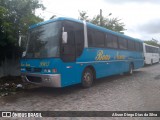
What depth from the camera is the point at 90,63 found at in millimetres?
8797

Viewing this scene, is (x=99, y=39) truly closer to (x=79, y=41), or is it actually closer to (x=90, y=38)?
(x=90, y=38)

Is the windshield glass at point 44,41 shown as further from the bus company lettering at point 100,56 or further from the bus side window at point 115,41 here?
the bus side window at point 115,41

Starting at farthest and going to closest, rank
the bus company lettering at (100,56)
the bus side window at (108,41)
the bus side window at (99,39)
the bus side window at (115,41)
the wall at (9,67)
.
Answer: the wall at (9,67)
the bus side window at (115,41)
the bus side window at (108,41)
the bus company lettering at (100,56)
the bus side window at (99,39)

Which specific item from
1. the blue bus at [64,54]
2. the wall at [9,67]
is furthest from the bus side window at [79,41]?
the wall at [9,67]

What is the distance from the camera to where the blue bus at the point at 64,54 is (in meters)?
6.94

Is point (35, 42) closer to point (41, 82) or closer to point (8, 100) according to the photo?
point (41, 82)

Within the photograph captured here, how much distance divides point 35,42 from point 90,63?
8.93ft

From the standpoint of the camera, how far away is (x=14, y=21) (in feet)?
34.9

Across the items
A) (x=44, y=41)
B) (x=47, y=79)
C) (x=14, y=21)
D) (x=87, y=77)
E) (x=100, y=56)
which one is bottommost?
(x=87, y=77)

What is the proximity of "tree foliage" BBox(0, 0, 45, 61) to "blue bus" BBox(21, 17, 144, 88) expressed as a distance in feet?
6.50

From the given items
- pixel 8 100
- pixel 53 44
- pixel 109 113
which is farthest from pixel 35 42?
pixel 109 113

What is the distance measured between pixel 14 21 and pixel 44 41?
4297mm

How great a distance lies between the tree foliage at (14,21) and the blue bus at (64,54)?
1.98 meters

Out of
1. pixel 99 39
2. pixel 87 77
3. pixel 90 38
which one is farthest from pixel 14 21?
pixel 87 77
